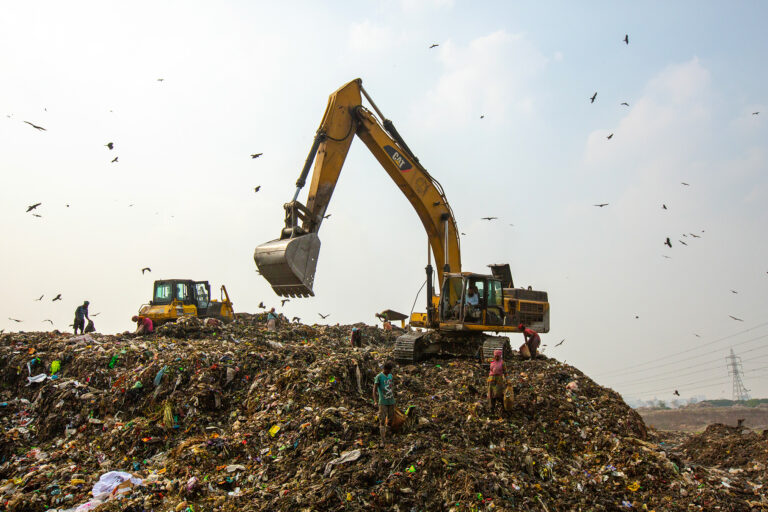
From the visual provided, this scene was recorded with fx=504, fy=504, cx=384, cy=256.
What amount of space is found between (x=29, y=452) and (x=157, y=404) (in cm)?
180

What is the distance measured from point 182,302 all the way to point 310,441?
1343 centimetres

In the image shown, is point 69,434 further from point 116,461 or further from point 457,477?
point 457,477

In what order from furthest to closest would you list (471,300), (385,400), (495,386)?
(471,300), (495,386), (385,400)

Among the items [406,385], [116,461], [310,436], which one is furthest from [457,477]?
[116,461]

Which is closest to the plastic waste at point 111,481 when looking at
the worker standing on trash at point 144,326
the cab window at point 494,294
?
the cab window at point 494,294

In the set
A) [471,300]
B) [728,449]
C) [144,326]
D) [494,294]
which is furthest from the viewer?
[144,326]

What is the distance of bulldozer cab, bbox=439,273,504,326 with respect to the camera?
1084cm

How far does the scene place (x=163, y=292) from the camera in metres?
18.1

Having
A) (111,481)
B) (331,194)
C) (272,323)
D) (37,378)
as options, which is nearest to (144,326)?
(272,323)

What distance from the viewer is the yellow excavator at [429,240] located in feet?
30.2

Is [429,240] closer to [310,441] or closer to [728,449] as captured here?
[310,441]

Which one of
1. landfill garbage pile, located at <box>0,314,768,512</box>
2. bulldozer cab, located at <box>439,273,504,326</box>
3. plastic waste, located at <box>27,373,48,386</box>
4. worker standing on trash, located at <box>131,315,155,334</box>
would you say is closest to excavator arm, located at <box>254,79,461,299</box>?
bulldozer cab, located at <box>439,273,504,326</box>

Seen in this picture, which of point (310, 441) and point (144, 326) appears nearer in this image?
point (310, 441)

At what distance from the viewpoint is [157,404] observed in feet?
25.9
